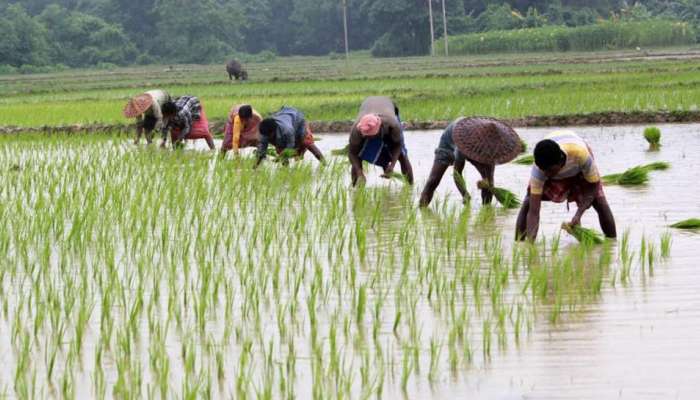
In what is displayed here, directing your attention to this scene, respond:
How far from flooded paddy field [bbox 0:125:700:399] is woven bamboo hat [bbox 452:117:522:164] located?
34cm

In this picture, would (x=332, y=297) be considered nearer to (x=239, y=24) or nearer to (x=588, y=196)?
(x=588, y=196)

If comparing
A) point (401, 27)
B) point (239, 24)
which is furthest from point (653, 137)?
point (239, 24)

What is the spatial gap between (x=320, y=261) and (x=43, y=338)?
5.34 feet

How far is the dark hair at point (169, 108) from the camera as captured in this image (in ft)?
33.9

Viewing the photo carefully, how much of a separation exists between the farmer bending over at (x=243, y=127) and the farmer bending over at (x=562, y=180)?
12.8 feet

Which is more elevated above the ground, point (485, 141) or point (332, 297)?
point (485, 141)

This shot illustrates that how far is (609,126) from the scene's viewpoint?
41.2ft

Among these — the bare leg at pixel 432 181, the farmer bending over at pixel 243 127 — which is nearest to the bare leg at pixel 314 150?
the farmer bending over at pixel 243 127

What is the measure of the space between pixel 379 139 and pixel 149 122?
4031mm

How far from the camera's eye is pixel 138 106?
11.2 m

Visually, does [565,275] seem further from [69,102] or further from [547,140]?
[69,102]

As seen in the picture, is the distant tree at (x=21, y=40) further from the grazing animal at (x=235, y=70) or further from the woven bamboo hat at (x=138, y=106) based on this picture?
the woven bamboo hat at (x=138, y=106)

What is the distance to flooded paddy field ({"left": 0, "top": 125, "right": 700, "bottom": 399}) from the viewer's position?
3723 mm

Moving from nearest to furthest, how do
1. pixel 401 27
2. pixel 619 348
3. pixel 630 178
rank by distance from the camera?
1. pixel 619 348
2. pixel 630 178
3. pixel 401 27
